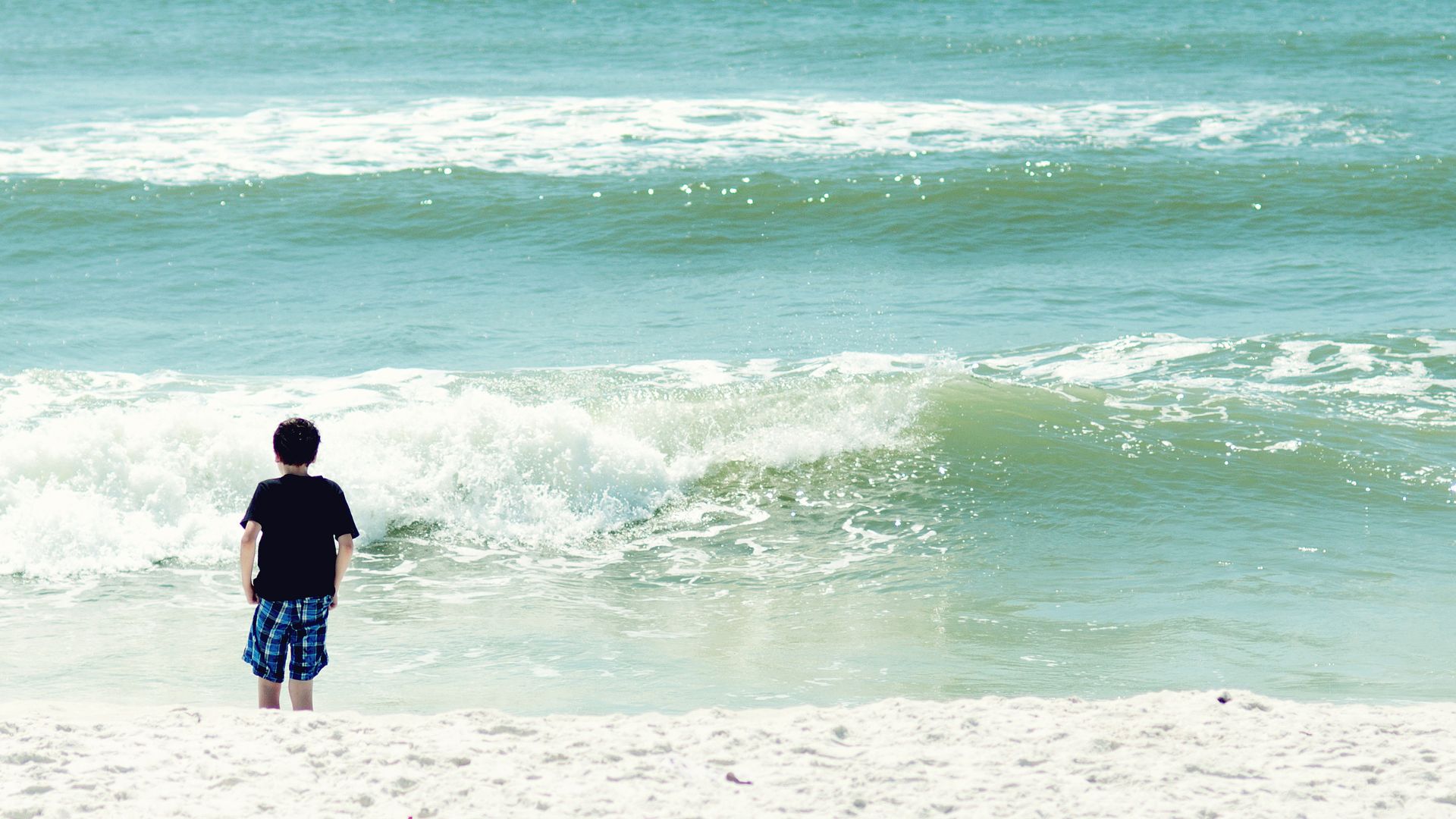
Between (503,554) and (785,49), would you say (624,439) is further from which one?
(785,49)

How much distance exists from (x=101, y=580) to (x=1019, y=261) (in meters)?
10.7

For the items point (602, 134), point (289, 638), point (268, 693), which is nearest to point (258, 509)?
point (289, 638)

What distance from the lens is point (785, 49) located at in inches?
1235

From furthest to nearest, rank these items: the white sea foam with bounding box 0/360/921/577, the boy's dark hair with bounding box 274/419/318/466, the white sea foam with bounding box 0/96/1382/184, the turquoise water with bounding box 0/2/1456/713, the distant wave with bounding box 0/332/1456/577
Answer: the white sea foam with bounding box 0/96/1382/184, the distant wave with bounding box 0/332/1456/577, the white sea foam with bounding box 0/360/921/577, the turquoise water with bounding box 0/2/1456/713, the boy's dark hair with bounding box 274/419/318/466

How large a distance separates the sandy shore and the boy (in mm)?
215

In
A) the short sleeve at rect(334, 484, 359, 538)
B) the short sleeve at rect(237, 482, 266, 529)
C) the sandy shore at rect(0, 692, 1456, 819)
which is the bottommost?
the sandy shore at rect(0, 692, 1456, 819)

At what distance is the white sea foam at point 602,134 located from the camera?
65.2 feet

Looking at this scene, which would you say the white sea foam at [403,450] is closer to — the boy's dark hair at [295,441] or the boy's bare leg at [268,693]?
the boy's bare leg at [268,693]

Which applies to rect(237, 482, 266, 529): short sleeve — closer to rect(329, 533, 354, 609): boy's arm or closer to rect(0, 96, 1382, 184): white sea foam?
rect(329, 533, 354, 609): boy's arm

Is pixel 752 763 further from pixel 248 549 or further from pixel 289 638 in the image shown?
pixel 248 549

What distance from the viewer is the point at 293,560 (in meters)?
4.55

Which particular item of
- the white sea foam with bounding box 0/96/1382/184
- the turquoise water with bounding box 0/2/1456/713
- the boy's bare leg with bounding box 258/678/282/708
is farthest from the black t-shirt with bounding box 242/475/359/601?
the white sea foam with bounding box 0/96/1382/184

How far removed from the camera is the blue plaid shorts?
465cm

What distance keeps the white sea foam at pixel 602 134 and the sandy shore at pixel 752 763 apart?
50.2ft
